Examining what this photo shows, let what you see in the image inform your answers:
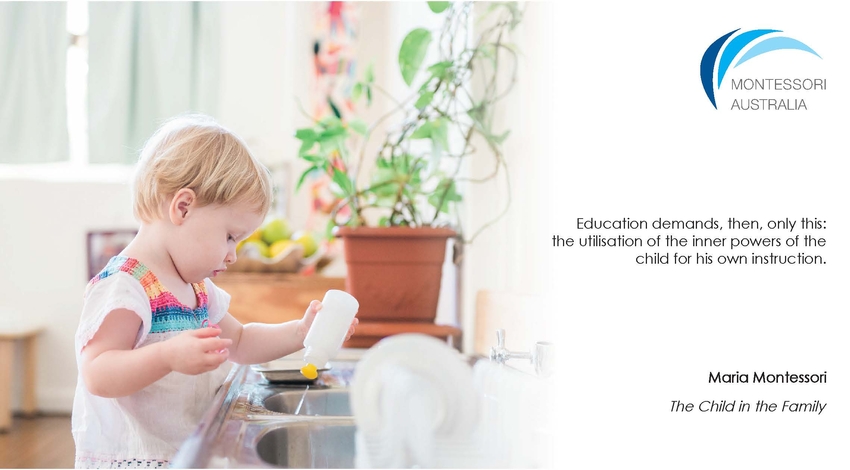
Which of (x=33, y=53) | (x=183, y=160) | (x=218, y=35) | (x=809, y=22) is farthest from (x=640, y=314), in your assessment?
(x=33, y=53)

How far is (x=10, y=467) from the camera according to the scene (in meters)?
2.35

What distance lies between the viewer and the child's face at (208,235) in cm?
92

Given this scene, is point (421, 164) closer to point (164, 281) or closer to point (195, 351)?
point (164, 281)

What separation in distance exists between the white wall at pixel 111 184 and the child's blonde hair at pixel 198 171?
6.62 ft

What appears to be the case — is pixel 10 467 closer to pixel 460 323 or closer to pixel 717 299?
pixel 460 323

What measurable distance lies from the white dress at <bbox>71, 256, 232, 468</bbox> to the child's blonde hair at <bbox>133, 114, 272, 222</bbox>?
0.09 meters

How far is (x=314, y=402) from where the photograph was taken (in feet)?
3.33

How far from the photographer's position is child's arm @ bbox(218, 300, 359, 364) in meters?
1.08

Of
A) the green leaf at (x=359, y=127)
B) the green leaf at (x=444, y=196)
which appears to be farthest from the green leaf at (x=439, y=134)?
the green leaf at (x=359, y=127)

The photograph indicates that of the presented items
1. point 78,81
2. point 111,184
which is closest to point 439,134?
point 111,184

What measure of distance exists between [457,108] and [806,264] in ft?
2.98

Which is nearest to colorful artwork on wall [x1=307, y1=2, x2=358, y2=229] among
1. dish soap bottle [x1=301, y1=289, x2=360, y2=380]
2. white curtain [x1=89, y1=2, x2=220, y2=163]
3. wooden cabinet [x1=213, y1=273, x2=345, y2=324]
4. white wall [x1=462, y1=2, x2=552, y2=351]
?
white curtain [x1=89, y1=2, x2=220, y2=163]

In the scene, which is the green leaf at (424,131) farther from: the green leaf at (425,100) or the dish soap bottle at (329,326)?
the dish soap bottle at (329,326)

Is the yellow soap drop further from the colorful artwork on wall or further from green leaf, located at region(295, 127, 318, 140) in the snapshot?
the colorful artwork on wall
